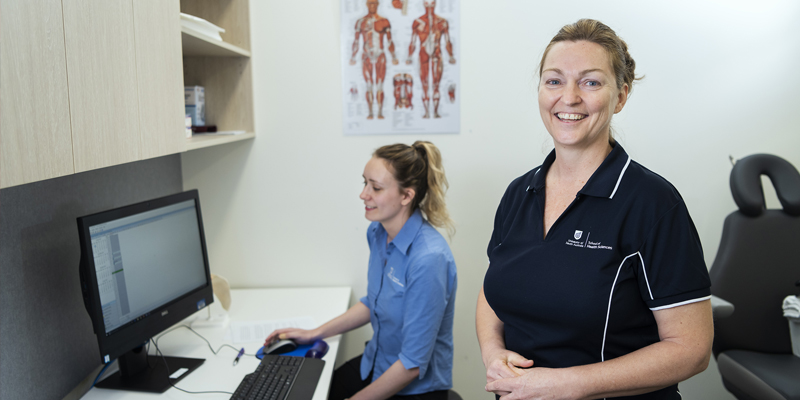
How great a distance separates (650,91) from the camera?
7.02 feet

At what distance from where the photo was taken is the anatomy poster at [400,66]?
6.98 feet

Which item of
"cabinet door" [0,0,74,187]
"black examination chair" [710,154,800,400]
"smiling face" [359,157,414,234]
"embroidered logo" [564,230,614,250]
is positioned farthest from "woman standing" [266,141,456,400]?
"black examination chair" [710,154,800,400]

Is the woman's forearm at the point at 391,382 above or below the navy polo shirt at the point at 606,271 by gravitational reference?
below

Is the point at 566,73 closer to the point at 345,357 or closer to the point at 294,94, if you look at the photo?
the point at 294,94

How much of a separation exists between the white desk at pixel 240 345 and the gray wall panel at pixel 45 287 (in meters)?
0.15

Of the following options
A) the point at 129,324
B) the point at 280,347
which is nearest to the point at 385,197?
the point at 280,347

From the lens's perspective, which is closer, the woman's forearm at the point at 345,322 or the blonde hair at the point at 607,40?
the blonde hair at the point at 607,40

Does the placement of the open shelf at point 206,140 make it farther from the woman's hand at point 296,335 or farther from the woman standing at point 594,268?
the woman standing at point 594,268

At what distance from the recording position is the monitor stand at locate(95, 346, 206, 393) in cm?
140

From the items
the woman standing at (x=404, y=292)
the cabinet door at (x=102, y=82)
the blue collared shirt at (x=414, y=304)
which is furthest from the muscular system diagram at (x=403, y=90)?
the cabinet door at (x=102, y=82)

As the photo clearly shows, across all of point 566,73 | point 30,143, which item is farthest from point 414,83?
point 30,143

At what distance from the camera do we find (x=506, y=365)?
109 centimetres

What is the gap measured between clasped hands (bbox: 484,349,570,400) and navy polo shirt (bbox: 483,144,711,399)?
1.9 inches

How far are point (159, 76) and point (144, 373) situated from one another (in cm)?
83
